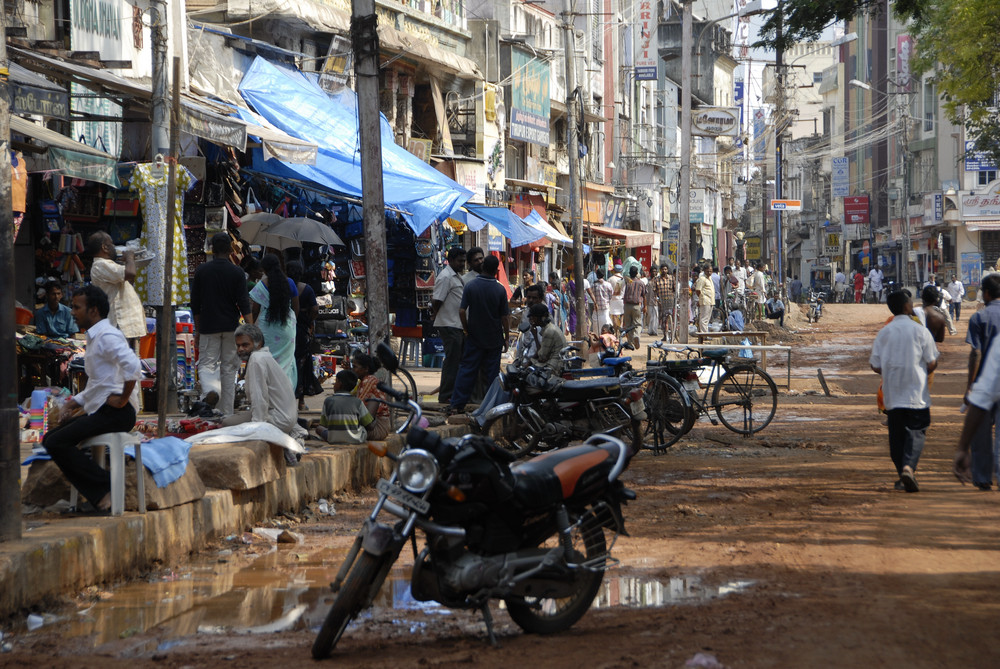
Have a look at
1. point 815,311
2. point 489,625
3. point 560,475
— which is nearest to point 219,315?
point 560,475

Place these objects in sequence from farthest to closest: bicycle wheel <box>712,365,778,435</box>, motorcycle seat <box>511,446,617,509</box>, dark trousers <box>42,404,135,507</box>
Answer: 1. bicycle wheel <box>712,365,778,435</box>
2. dark trousers <box>42,404,135,507</box>
3. motorcycle seat <box>511,446,617,509</box>

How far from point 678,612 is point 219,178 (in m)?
11.1

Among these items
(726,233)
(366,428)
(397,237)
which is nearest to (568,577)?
(366,428)

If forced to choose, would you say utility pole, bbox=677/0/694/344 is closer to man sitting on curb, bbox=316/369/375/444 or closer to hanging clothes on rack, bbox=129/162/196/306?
hanging clothes on rack, bbox=129/162/196/306

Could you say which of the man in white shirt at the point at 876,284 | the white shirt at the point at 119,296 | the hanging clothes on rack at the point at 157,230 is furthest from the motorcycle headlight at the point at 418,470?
the man in white shirt at the point at 876,284

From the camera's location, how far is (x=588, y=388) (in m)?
10.6

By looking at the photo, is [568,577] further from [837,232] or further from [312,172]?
[837,232]

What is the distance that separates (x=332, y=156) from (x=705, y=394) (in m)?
7.41

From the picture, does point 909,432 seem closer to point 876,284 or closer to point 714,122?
point 714,122

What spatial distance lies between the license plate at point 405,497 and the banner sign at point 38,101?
Answer: 6.36 m

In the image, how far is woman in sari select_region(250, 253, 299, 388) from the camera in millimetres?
10705

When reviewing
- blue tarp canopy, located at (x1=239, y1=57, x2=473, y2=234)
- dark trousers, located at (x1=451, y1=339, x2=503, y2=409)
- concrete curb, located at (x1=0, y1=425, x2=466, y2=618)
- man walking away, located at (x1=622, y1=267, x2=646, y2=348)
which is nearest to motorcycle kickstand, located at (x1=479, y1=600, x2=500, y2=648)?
concrete curb, located at (x1=0, y1=425, x2=466, y2=618)

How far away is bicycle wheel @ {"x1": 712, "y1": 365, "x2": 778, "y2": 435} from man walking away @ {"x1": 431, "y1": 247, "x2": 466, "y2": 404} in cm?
307

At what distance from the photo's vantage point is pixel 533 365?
10.6 metres
